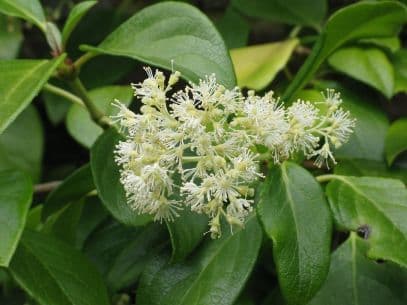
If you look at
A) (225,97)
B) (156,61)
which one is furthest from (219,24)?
(225,97)

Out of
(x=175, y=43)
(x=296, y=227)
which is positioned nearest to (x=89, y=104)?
(x=175, y=43)

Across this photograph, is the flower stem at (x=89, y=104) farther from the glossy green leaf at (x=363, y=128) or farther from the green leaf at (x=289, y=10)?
the green leaf at (x=289, y=10)

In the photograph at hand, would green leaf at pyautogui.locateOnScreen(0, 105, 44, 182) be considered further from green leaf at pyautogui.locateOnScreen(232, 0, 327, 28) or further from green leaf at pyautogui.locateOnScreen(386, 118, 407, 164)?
green leaf at pyautogui.locateOnScreen(386, 118, 407, 164)

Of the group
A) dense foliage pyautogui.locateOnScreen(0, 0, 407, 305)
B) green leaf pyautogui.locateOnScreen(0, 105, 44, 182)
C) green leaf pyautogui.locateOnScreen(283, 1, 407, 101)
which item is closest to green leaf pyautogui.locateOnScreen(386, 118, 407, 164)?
dense foliage pyautogui.locateOnScreen(0, 0, 407, 305)

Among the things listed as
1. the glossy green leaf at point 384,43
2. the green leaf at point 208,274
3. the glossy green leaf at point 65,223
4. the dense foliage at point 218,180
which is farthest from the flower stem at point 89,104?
the glossy green leaf at point 384,43

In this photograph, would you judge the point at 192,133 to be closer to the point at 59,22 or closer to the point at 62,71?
the point at 62,71

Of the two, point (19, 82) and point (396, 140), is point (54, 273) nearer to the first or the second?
point (19, 82)
